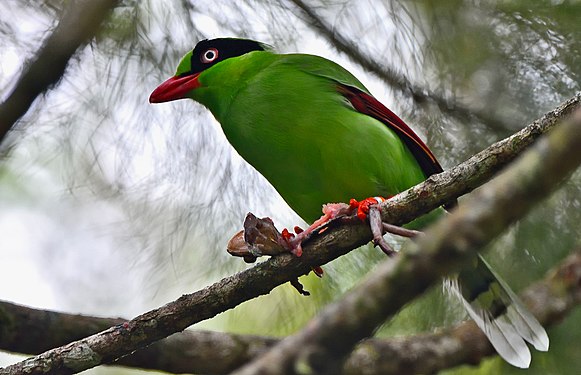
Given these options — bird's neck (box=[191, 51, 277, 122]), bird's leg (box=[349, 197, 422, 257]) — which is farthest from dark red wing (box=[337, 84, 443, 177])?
bird's leg (box=[349, 197, 422, 257])

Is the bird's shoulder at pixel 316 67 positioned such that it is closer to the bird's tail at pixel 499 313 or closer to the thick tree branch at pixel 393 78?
the thick tree branch at pixel 393 78

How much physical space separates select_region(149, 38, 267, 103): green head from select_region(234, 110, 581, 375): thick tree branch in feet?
7.37

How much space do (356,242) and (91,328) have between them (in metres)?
0.99

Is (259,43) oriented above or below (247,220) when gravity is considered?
above

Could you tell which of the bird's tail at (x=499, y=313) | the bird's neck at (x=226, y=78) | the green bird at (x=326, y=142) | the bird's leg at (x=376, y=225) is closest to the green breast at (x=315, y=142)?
the green bird at (x=326, y=142)

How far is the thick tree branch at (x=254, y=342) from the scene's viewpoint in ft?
8.88

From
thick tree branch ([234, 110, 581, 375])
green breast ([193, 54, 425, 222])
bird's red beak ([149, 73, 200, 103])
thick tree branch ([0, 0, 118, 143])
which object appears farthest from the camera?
bird's red beak ([149, 73, 200, 103])

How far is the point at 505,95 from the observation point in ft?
11.0

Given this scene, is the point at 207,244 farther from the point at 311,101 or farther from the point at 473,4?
the point at 473,4

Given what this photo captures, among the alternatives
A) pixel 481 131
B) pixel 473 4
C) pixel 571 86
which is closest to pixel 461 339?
pixel 481 131

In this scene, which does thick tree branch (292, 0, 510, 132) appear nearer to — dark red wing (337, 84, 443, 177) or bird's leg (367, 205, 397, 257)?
dark red wing (337, 84, 443, 177)

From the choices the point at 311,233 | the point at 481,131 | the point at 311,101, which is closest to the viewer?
the point at 311,233

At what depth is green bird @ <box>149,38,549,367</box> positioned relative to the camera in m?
3.01

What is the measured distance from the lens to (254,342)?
3.38 metres
